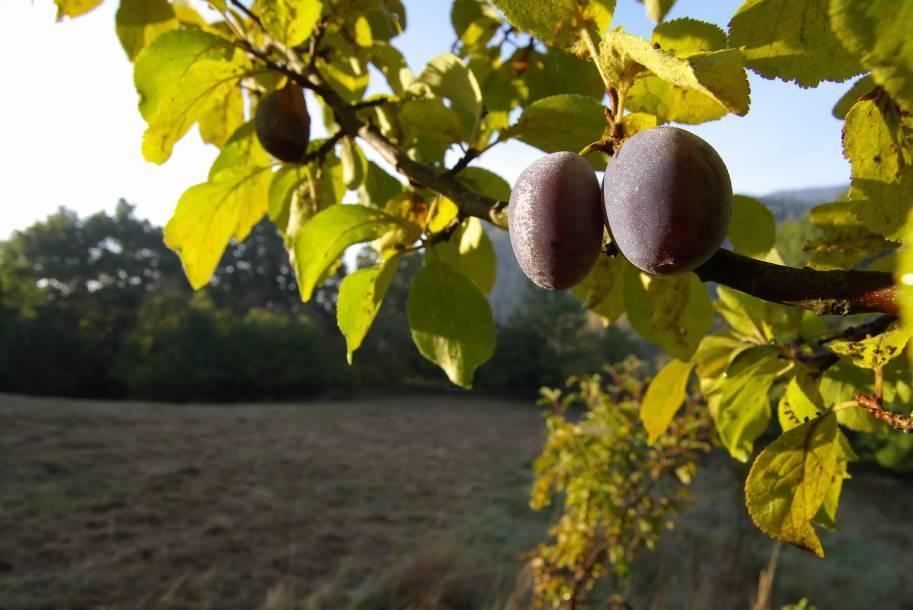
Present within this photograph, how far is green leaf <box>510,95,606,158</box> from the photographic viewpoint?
338mm

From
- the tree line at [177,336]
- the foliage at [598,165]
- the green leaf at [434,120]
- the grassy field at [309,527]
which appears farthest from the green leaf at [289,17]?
the tree line at [177,336]

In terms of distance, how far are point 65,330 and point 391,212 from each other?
12234 millimetres

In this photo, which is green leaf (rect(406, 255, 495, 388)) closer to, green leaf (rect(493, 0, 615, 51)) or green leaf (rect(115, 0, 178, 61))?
green leaf (rect(493, 0, 615, 51))

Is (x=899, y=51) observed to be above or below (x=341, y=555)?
above

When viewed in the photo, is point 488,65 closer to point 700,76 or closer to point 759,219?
point 759,219

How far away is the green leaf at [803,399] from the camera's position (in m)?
0.39

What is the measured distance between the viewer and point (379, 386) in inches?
509


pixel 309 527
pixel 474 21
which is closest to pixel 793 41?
pixel 474 21

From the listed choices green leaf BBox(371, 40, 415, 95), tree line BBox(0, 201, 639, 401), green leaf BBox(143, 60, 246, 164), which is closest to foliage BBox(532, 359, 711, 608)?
green leaf BBox(371, 40, 415, 95)

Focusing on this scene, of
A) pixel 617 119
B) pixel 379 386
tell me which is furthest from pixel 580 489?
pixel 379 386

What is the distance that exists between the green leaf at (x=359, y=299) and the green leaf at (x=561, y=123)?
0.13 metres

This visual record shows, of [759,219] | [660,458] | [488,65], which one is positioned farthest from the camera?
[660,458]

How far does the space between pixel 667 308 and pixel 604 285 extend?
2.0 inches

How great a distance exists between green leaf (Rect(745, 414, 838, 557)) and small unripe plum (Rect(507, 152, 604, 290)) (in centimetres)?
17
